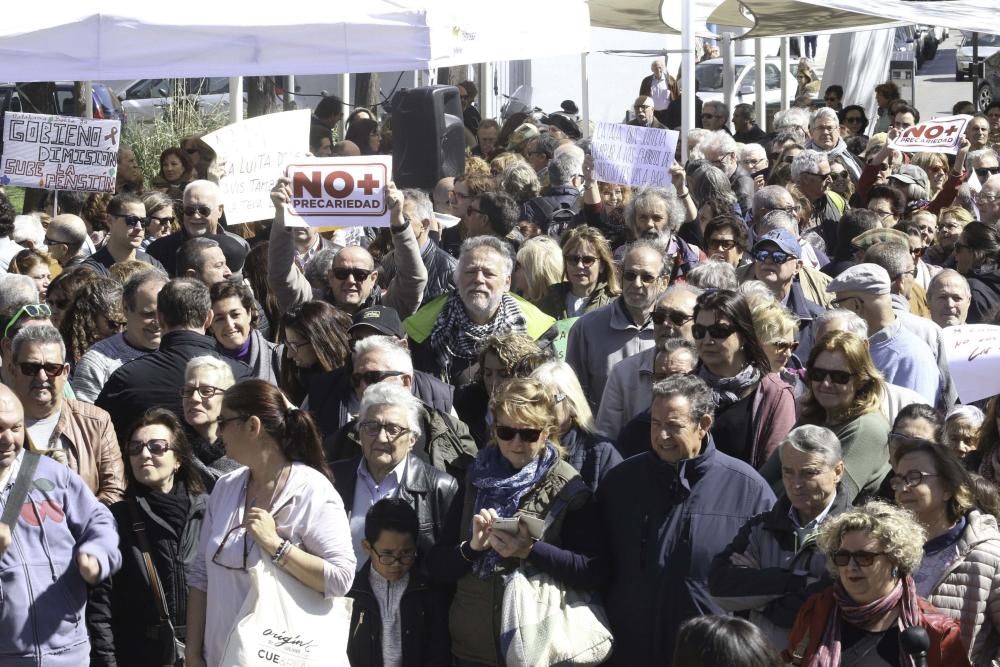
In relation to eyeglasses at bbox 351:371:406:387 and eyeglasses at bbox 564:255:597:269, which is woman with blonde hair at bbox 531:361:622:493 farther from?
eyeglasses at bbox 564:255:597:269

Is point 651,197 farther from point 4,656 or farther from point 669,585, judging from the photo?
point 4,656

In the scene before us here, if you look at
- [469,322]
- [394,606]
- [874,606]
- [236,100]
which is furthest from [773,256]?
[236,100]

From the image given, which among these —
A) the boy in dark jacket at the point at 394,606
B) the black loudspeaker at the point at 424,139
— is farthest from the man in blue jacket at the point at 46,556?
the black loudspeaker at the point at 424,139

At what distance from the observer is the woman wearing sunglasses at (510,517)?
207 inches

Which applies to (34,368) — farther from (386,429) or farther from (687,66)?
(687,66)

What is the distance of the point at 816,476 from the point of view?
16.6 ft

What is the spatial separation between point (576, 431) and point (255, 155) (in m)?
4.51

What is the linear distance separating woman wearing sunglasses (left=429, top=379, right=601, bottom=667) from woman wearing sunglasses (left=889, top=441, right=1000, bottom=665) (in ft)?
3.50

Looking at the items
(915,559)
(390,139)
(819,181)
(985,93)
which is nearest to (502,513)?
(915,559)

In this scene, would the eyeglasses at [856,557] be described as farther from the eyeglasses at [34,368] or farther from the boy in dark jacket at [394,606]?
the eyeglasses at [34,368]

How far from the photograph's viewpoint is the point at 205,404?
6.14 meters

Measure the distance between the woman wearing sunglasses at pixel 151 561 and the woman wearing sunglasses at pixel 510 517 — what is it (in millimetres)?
952

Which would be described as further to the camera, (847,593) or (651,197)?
(651,197)

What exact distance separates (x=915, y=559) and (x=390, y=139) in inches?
532
